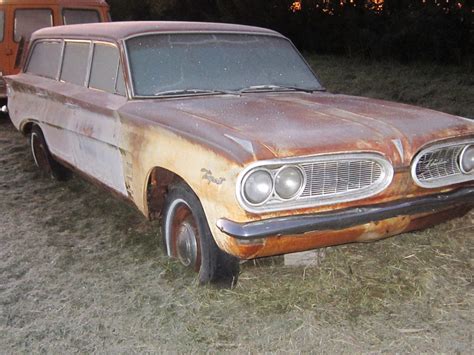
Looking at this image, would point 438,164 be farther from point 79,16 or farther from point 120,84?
point 79,16

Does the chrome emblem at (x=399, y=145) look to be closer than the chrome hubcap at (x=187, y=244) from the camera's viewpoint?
Yes

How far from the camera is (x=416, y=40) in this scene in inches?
500

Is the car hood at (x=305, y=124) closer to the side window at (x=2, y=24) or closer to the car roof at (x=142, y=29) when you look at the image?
the car roof at (x=142, y=29)

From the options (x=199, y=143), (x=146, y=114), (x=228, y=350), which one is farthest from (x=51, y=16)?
(x=228, y=350)

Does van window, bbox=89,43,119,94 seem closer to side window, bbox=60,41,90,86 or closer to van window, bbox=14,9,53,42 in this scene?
side window, bbox=60,41,90,86

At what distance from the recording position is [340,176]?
3.16 metres

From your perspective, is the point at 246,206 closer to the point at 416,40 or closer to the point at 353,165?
the point at 353,165

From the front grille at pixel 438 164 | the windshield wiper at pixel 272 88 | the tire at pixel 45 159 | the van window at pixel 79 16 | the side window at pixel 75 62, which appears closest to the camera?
the front grille at pixel 438 164

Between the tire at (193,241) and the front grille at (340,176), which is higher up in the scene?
the front grille at (340,176)

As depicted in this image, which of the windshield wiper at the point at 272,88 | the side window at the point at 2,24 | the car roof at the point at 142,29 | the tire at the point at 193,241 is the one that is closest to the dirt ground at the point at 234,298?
the tire at the point at 193,241

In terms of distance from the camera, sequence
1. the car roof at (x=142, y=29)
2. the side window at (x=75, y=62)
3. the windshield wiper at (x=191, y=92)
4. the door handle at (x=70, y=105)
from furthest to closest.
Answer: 1. the side window at (x=75, y=62)
2. the door handle at (x=70, y=105)
3. the car roof at (x=142, y=29)
4. the windshield wiper at (x=191, y=92)

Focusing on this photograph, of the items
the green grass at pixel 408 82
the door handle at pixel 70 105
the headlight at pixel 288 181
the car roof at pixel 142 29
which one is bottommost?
the green grass at pixel 408 82

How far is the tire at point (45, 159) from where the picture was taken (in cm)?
586

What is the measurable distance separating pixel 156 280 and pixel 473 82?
8621 mm
